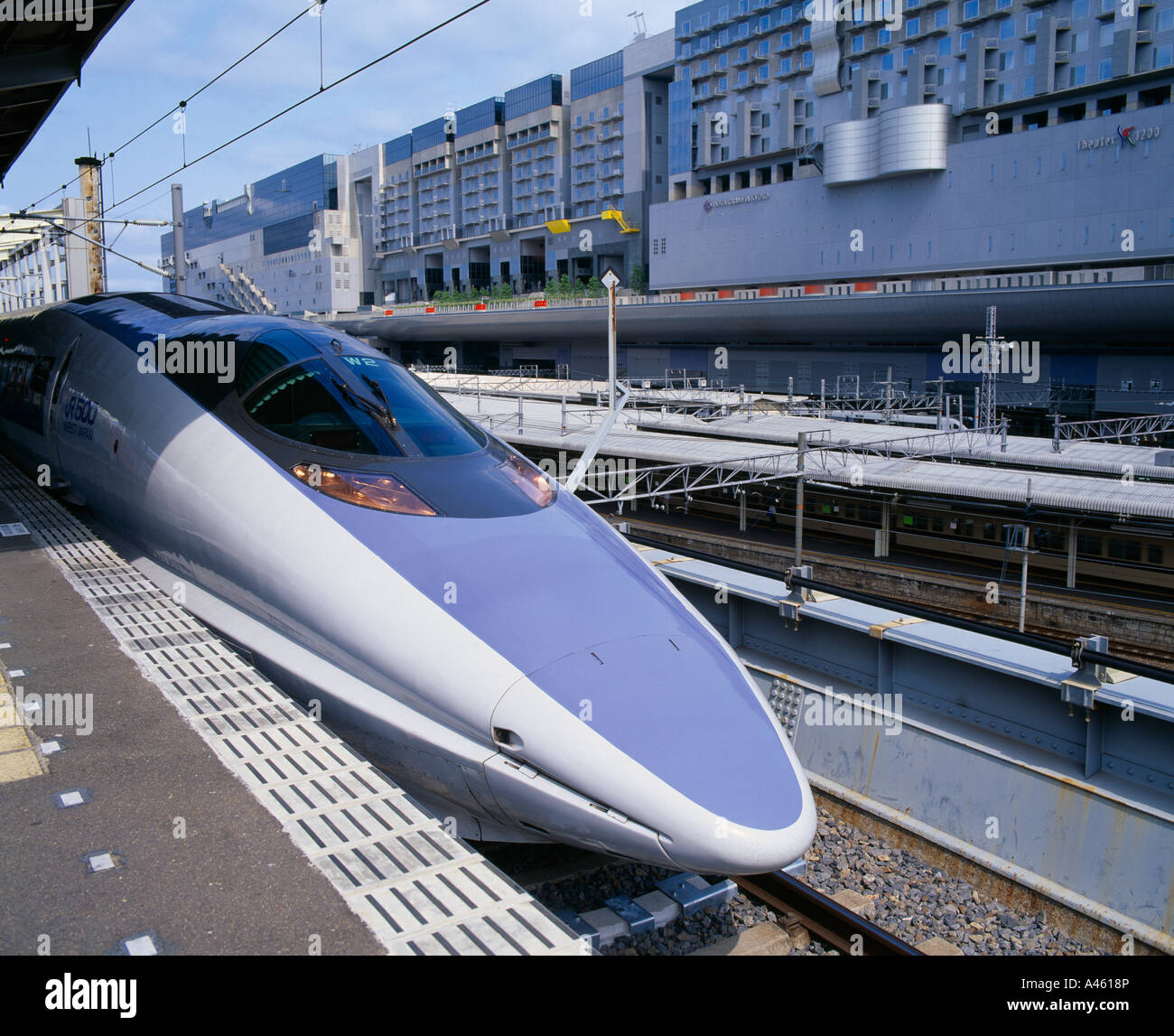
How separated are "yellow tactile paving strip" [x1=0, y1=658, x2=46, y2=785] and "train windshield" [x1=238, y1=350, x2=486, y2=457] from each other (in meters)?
2.95

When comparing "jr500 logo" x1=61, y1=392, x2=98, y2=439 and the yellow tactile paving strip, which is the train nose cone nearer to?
the yellow tactile paving strip

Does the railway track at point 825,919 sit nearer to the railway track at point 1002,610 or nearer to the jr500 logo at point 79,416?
the railway track at point 1002,610

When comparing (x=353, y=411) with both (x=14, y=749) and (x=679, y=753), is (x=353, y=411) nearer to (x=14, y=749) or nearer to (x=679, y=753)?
(x=14, y=749)

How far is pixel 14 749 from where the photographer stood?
6.27 meters

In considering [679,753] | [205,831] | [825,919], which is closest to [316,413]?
[205,831]

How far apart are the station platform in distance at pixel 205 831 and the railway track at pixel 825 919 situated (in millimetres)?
3209

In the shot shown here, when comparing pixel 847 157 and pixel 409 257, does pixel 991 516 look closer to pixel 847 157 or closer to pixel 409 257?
pixel 847 157

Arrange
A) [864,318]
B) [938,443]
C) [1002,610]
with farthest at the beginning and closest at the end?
[864,318], [938,443], [1002,610]

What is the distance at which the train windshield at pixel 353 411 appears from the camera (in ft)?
27.1

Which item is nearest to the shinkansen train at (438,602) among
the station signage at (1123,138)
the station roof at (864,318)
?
the station roof at (864,318)

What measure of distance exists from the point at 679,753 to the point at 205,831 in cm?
265

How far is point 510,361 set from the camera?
9181 centimetres

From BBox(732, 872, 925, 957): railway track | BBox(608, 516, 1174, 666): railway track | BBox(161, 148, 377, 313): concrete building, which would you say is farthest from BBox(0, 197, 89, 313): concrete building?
BBox(732, 872, 925, 957): railway track

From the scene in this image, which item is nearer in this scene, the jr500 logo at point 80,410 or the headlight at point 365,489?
the headlight at point 365,489
